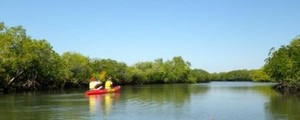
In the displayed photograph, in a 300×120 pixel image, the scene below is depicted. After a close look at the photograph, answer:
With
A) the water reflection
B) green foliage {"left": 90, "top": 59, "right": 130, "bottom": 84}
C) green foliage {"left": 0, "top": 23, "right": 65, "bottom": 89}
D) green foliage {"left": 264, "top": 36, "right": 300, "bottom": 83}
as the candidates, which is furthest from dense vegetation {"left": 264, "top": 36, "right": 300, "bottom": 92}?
green foliage {"left": 90, "top": 59, "right": 130, "bottom": 84}

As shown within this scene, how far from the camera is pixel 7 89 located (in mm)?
65500

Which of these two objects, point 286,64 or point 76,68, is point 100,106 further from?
point 76,68

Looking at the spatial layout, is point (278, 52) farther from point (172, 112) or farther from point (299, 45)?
point (172, 112)

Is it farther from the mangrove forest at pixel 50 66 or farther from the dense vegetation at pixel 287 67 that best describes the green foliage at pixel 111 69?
the dense vegetation at pixel 287 67

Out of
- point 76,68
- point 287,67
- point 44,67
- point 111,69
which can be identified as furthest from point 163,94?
point 111,69

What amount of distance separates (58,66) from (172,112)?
5170 centimetres

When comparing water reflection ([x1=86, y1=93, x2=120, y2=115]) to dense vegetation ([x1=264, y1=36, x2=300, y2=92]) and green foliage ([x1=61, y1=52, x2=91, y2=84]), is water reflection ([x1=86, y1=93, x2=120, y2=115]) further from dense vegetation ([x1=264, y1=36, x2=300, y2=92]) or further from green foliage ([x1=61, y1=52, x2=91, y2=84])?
green foliage ([x1=61, y1=52, x2=91, y2=84])

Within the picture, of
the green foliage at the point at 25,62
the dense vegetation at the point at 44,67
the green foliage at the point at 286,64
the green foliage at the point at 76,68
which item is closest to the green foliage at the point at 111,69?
the dense vegetation at the point at 44,67

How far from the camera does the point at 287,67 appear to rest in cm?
6209

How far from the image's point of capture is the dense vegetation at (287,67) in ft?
192

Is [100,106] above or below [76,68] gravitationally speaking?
below

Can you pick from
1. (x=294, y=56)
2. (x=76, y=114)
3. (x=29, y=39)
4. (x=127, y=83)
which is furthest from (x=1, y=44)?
(x=127, y=83)

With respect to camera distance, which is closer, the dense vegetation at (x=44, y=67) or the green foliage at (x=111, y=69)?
the dense vegetation at (x=44, y=67)

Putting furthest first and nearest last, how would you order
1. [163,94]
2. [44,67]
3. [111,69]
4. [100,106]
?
[111,69] < [44,67] < [163,94] < [100,106]
